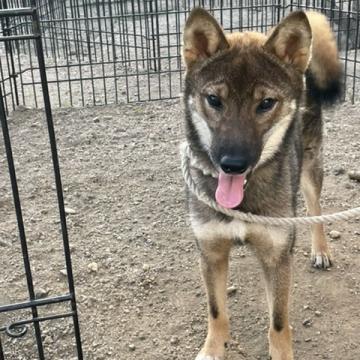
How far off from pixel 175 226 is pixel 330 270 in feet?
3.80

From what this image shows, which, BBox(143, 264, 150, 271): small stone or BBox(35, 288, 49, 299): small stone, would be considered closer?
BBox(35, 288, 49, 299): small stone

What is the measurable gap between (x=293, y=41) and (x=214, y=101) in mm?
478

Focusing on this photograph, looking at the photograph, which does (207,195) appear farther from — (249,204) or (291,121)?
(291,121)

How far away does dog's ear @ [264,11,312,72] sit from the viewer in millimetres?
2404

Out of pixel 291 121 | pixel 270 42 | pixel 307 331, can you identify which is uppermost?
pixel 270 42

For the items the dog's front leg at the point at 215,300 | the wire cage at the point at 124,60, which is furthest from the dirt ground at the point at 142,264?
the wire cage at the point at 124,60

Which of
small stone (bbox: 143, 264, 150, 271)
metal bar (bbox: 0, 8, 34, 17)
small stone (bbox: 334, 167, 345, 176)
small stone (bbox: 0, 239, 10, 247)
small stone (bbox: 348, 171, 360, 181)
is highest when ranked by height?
metal bar (bbox: 0, 8, 34, 17)

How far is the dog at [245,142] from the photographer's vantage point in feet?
7.66

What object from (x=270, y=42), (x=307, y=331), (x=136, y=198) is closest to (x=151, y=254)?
(x=136, y=198)

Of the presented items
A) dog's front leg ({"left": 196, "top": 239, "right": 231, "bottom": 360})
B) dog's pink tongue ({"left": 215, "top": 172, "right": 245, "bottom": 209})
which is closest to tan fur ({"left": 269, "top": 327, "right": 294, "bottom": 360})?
dog's front leg ({"left": 196, "top": 239, "right": 231, "bottom": 360})

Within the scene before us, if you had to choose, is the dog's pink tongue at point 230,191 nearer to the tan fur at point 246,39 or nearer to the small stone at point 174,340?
the tan fur at point 246,39

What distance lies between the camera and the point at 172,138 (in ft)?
18.4

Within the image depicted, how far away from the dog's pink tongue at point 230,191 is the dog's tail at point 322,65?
1239 mm

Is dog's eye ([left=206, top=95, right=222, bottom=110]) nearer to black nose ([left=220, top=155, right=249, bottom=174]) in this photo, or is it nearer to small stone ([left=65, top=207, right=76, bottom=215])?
black nose ([left=220, top=155, right=249, bottom=174])
